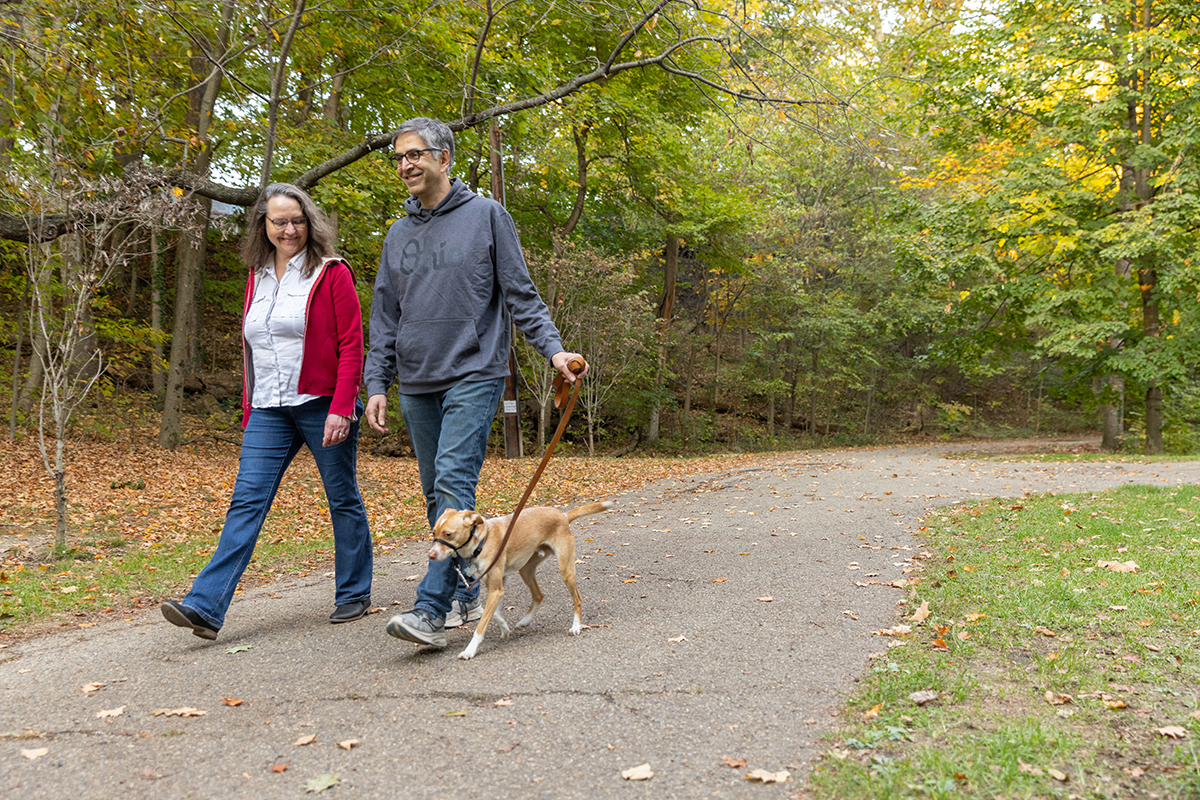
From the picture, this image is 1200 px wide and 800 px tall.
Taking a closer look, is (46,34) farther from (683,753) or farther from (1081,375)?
(1081,375)

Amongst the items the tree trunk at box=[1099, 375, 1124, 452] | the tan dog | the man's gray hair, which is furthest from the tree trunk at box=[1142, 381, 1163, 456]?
the man's gray hair

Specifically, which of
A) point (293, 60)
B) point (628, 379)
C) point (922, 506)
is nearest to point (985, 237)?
point (628, 379)

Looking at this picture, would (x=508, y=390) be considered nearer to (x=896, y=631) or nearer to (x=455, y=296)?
(x=455, y=296)

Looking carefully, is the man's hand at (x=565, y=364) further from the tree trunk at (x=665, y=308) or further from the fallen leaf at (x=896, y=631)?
the tree trunk at (x=665, y=308)

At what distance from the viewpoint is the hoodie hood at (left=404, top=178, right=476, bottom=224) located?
3.68 metres

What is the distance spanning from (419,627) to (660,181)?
16400 mm

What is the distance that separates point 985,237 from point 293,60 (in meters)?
14.1

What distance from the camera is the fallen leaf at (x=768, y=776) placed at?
2.29m

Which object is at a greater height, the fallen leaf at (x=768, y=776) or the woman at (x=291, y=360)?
the woman at (x=291, y=360)

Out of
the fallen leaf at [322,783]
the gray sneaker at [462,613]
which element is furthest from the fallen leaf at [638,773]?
the gray sneaker at [462,613]

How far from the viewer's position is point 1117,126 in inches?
607

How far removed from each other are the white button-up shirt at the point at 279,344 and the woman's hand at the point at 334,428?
0.69 ft

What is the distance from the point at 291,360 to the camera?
12.5 ft

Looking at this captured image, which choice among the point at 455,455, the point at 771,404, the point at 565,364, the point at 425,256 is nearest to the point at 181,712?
the point at 455,455
